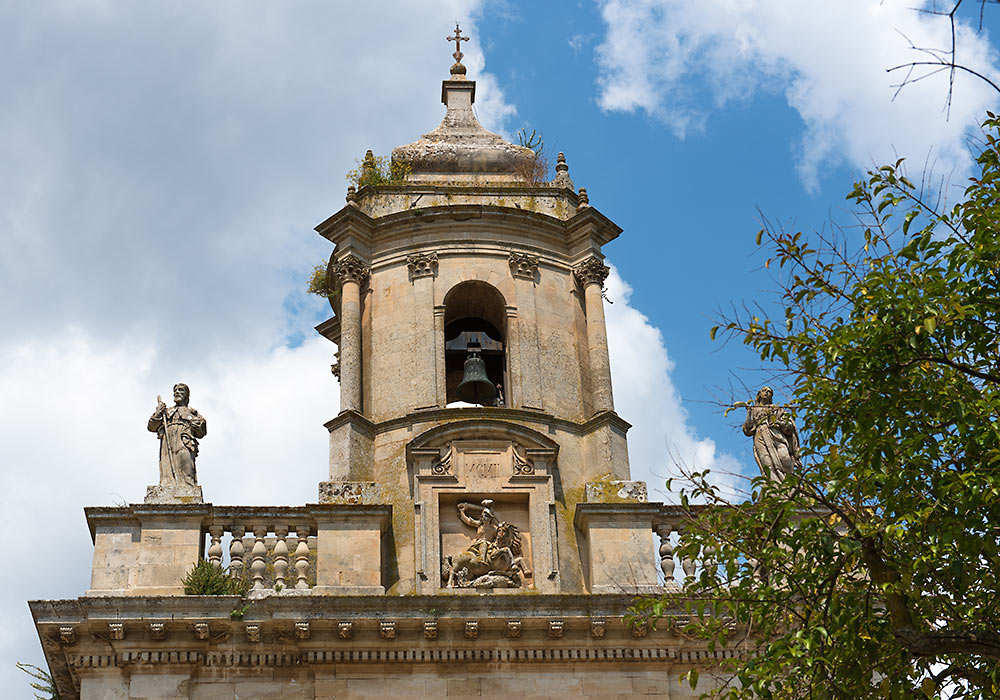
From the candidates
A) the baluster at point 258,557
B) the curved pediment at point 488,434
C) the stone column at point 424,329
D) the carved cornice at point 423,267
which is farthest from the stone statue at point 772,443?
the baluster at point 258,557

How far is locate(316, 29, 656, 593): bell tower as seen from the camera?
61.4 feet

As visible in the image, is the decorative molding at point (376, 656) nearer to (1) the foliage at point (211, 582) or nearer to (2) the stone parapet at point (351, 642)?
(2) the stone parapet at point (351, 642)

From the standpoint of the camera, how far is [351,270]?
2083 centimetres

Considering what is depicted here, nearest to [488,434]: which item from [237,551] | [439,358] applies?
[439,358]

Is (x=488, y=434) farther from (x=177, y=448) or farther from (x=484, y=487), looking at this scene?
(x=177, y=448)

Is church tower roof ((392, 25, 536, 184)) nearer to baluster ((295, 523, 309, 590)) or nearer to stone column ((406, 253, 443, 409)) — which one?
stone column ((406, 253, 443, 409))

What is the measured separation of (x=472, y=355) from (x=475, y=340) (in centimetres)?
58

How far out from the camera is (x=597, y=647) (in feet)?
55.9

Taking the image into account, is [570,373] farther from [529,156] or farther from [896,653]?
[896,653]

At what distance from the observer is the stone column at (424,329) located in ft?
65.1

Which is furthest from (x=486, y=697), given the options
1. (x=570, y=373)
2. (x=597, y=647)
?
(x=570, y=373)

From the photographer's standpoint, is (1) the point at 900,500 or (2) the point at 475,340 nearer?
(1) the point at 900,500

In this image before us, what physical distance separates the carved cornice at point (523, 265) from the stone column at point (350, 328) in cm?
189

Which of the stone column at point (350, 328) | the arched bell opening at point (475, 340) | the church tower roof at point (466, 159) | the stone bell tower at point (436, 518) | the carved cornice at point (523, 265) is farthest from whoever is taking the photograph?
the church tower roof at point (466, 159)
